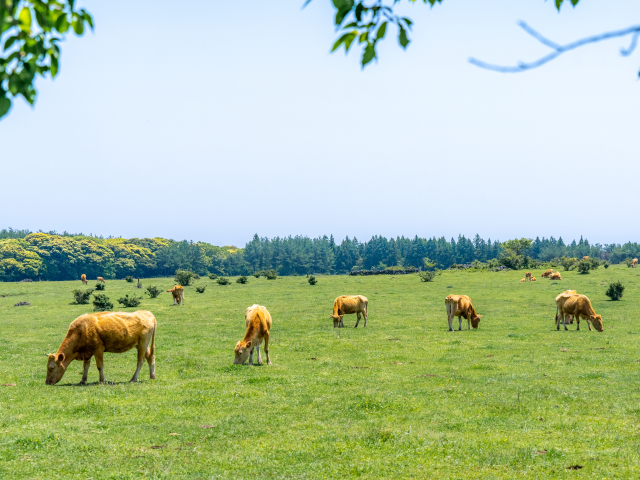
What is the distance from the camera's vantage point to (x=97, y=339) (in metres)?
15.4

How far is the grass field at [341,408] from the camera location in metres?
9.48

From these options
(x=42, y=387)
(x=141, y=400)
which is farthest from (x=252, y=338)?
(x=42, y=387)

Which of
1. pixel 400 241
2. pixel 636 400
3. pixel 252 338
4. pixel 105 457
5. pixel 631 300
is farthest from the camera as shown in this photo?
pixel 400 241

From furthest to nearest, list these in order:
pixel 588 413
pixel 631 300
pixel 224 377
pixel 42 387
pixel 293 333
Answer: pixel 631 300 → pixel 293 333 → pixel 224 377 → pixel 42 387 → pixel 588 413

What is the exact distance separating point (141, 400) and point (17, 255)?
357 feet

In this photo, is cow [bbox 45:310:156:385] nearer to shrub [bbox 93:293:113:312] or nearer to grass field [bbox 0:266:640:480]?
grass field [bbox 0:266:640:480]

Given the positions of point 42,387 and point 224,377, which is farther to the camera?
point 224,377

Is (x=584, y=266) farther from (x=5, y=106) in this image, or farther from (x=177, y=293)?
(x=5, y=106)

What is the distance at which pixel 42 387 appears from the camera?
50.6ft

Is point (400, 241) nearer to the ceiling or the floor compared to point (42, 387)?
nearer to the ceiling

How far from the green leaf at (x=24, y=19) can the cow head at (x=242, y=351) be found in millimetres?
15747

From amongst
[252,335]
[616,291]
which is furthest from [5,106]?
[616,291]

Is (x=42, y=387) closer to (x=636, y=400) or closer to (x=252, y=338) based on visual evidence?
(x=252, y=338)

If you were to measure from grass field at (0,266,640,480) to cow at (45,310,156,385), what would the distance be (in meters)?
0.63
